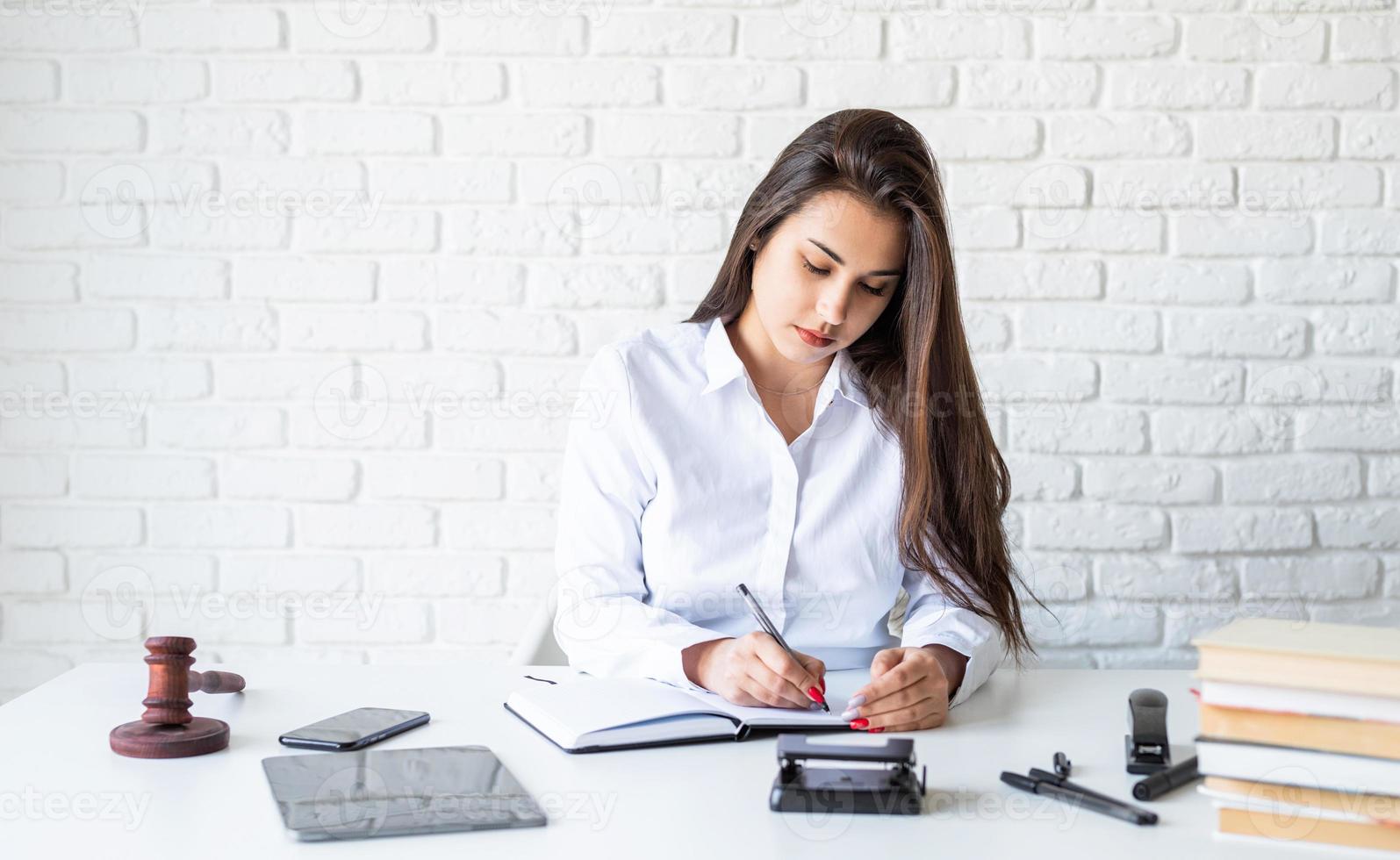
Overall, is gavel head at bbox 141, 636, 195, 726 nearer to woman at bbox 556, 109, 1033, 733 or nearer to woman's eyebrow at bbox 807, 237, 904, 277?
woman at bbox 556, 109, 1033, 733

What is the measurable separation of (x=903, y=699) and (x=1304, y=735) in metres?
0.44

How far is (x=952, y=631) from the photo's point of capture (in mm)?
1522

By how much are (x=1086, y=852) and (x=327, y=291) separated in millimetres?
1686

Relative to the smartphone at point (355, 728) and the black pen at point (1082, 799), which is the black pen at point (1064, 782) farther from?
the smartphone at point (355, 728)

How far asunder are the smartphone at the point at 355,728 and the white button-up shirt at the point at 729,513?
1.10 ft

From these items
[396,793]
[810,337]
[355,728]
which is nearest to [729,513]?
[810,337]

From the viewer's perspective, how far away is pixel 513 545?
2242 mm

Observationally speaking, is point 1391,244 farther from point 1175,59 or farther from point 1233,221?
point 1175,59

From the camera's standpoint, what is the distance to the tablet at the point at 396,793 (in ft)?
3.17

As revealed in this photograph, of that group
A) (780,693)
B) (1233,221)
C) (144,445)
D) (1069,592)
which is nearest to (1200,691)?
(780,693)

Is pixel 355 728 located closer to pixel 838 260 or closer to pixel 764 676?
pixel 764 676

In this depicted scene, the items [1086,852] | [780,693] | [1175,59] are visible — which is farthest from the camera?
[1175,59]

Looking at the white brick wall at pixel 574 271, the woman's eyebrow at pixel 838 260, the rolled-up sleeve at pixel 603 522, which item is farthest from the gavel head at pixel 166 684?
the white brick wall at pixel 574 271

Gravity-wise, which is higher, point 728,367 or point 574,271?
point 574,271
